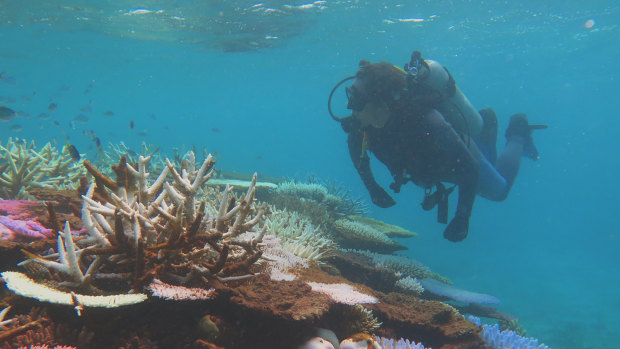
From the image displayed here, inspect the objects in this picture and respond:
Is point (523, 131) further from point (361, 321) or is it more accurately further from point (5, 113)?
point (5, 113)

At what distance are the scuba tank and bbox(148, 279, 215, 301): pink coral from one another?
220 inches

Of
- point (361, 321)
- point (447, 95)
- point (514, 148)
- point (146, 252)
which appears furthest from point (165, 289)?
point (514, 148)

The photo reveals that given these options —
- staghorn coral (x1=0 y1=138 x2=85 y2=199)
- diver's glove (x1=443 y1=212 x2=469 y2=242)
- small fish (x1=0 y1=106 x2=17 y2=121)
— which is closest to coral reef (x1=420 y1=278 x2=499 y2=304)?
diver's glove (x1=443 y1=212 x2=469 y2=242)

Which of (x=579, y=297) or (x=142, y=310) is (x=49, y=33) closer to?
(x=142, y=310)

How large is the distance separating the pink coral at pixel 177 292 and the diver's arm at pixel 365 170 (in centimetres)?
492

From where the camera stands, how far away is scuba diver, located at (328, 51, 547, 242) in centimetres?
607

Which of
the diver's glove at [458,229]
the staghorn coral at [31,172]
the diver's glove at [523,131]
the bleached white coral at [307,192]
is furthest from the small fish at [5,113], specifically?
the diver's glove at [523,131]

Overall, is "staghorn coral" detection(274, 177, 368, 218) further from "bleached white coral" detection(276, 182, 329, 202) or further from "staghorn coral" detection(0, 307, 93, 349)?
"staghorn coral" detection(0, 307, 93, 349)

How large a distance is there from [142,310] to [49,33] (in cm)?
3055

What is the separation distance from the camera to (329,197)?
8.96 meters

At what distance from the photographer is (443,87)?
679 cm

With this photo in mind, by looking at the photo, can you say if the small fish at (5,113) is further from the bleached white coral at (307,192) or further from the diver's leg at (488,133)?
the diver's leg at (488,133)

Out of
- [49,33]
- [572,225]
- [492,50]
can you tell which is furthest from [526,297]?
[572,225]

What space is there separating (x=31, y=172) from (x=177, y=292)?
18.4 feet
